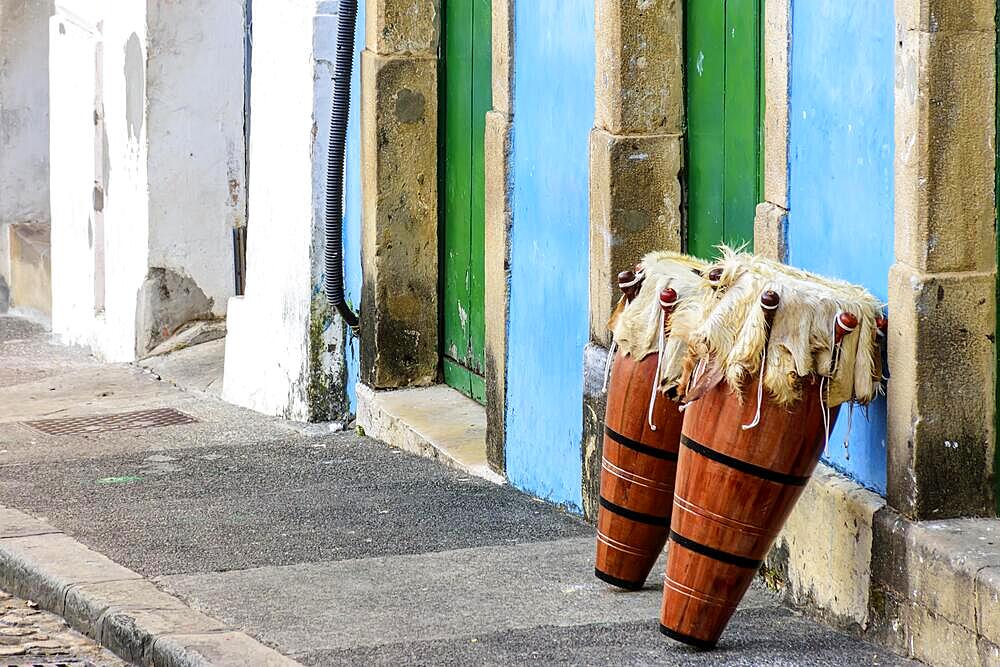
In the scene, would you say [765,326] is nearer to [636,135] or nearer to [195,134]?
[636,135]

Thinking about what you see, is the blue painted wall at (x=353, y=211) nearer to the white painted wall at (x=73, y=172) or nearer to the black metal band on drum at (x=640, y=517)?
the white painted wall at (x=73, y=172)

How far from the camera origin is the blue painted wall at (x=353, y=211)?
8289 mm

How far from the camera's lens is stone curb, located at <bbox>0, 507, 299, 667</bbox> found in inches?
191

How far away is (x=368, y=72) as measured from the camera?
8.08 m

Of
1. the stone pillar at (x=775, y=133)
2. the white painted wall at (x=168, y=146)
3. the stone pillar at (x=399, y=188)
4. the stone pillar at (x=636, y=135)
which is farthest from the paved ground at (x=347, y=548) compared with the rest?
the white painted wall at (x=168, y=146)

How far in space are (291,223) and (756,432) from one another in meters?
4.48

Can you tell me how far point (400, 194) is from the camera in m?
8.13

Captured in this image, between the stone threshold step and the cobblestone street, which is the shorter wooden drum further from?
the stone threshold step

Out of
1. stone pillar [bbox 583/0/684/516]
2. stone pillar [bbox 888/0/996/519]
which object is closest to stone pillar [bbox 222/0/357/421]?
stone pillar [bbox 583/0/684/516]

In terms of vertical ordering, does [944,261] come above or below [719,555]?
above

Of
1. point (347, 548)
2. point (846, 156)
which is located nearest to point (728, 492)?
point (846, 156)

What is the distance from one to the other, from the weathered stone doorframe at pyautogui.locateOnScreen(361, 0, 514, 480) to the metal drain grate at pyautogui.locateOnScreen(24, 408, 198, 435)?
1003mm

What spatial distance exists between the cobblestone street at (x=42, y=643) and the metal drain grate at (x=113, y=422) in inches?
109

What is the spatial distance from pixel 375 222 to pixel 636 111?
2.30m
